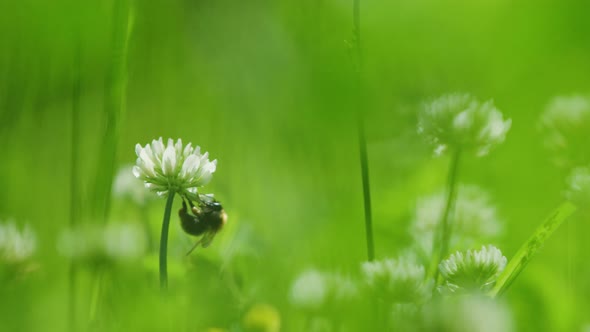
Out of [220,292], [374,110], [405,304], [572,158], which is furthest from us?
[374,110]

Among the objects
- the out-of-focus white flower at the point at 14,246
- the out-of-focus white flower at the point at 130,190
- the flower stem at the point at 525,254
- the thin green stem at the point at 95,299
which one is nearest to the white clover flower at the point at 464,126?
the flower stem at the point at 525,254

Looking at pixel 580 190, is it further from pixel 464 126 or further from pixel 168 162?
pixel 168 162

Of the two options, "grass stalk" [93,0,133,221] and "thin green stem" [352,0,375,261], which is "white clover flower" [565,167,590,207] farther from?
"grass stalk" [93,0,133,221]

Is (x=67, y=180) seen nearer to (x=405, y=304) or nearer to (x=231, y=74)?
(x=231, y=74)

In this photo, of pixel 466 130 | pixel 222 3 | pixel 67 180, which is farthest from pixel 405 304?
pixel 222 3

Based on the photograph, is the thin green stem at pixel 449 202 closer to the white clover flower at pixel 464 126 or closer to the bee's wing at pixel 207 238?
the white clover flower at pixel 464 126
